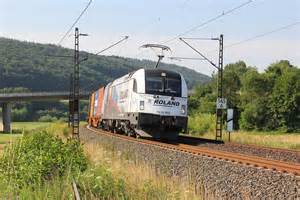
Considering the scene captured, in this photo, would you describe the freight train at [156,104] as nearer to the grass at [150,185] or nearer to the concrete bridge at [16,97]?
the grass at [150,185]

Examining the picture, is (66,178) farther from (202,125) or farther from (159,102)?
(202,125)

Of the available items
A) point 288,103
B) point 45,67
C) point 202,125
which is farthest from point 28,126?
point 45,67

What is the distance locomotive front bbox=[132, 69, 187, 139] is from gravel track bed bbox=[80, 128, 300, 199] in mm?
9795

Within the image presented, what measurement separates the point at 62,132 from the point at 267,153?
29.5 m

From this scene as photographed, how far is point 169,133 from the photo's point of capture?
2788cm

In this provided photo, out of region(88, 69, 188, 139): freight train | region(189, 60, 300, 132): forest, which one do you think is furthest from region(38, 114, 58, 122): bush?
region(88, 69, 188, 139): freight train

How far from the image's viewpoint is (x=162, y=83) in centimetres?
2753

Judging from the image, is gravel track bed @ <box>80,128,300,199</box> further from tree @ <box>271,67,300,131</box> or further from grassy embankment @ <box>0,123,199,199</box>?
tree @ <box>271,67,300,131</box>

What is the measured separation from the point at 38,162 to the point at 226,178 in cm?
419

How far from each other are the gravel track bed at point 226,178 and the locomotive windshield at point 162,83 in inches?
412

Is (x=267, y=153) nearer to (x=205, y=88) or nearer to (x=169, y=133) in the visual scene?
(x=169, y=133)

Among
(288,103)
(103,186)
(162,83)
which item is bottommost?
(103,186)

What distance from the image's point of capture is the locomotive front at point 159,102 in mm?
26781

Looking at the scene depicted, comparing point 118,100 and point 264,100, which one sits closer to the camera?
point 118,100
